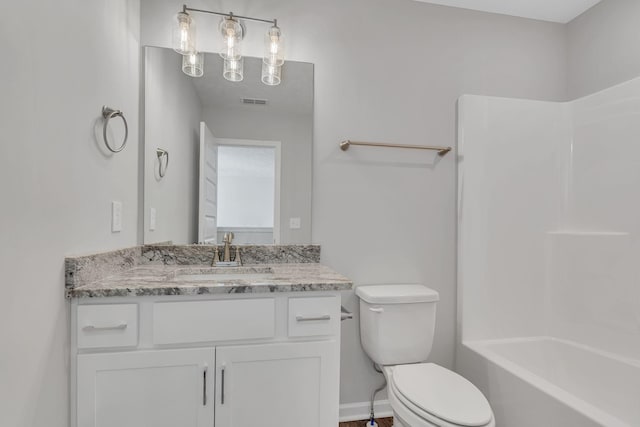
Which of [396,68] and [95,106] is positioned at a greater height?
[396,68]

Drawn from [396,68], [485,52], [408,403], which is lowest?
[408,403]

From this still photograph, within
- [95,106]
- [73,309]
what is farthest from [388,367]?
[95,106]

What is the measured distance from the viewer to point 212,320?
1.24 meters

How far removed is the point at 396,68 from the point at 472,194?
892 mm

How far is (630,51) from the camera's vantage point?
1.91 m

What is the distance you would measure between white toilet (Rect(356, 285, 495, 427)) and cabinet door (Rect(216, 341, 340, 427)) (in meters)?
0.30

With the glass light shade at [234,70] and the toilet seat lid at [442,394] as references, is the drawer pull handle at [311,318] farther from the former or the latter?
the glass light shade at [234,70]

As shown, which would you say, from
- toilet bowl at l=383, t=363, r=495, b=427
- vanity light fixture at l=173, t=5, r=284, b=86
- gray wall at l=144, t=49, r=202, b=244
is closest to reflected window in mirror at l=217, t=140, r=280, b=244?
gray wall at l=144, t=49, r=202, b=244

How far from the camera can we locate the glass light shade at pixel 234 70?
1.76m

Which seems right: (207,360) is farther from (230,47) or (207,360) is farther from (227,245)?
(230,47)

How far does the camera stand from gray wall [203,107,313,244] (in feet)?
6.09

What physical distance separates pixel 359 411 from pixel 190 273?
1250 mm

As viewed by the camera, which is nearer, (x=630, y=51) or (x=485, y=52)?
(x=630, y=51)

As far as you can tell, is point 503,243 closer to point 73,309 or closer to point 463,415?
point 463,415
